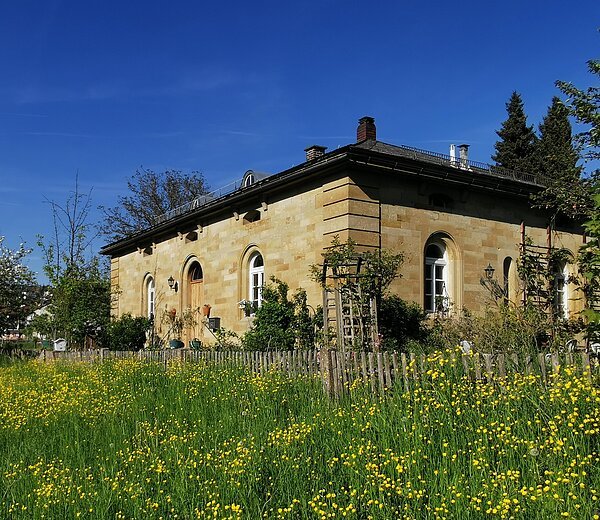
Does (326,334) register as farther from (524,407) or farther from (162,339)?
(162,339)

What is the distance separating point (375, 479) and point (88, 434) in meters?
4.11

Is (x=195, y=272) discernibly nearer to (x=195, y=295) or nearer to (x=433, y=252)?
(x=195, y=295)

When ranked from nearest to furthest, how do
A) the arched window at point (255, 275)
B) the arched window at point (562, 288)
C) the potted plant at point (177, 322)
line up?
Answer: the arched window at point (255, 275) < the arched window at point (562, 288) < the potted plant at point (177, 322)

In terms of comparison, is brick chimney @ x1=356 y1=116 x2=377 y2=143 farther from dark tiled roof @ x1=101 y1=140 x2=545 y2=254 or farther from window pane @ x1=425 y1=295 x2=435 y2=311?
window pane @ x1=425 y1=295 x2=435 y2=311

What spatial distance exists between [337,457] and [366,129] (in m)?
15.4

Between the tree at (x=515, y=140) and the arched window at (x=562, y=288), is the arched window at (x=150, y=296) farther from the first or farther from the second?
the tree at (x=515, y=140)

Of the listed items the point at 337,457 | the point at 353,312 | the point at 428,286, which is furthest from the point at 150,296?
the point at 337,457

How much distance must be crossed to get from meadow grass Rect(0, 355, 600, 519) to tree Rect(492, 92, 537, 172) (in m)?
35.7

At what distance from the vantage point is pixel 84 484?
18.0 feet

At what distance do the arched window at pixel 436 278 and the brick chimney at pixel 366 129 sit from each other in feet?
16.2

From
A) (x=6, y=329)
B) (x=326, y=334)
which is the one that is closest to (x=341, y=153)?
(x=326, y=334)

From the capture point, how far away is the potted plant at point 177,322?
21.8 m

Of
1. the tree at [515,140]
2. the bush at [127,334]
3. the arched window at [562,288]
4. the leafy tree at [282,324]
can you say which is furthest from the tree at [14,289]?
the tree at [515,140]

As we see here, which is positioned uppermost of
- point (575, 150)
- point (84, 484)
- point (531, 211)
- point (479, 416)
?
point (575, 150)
